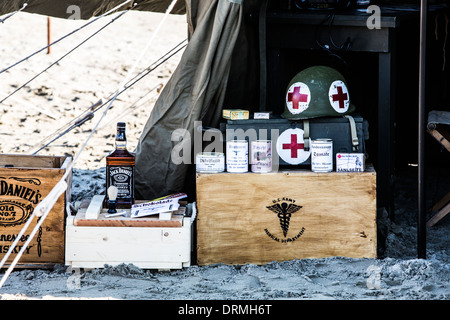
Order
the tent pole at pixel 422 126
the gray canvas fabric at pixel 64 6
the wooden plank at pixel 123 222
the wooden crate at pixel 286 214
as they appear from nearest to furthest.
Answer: the tent pole at pixel 422 126 → the wooden plank at pixel 123 222 → the wooden crate at pixel 286 214 → the gray canvas fabric at pixel 64 6

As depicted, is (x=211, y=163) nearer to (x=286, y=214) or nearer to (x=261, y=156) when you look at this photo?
(x=261, y=156)

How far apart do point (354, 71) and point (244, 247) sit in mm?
1993

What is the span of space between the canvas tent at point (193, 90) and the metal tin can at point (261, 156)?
47 centimetres

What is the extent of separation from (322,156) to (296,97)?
1.53 feet

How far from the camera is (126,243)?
398cm

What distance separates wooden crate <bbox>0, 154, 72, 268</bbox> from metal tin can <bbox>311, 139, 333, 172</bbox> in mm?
1372

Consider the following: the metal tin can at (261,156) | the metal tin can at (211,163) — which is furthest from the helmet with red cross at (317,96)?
the metal tin can at (211,163)

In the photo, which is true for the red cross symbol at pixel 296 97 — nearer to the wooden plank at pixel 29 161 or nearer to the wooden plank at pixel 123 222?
the wooden plank at pixel 123 222

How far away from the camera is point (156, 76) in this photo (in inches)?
392

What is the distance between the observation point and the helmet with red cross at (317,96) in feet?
14.4

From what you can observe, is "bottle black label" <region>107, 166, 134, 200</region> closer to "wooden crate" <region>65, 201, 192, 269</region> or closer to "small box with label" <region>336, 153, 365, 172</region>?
"wooden crate" <region>65, 201, 192, 269</region>
